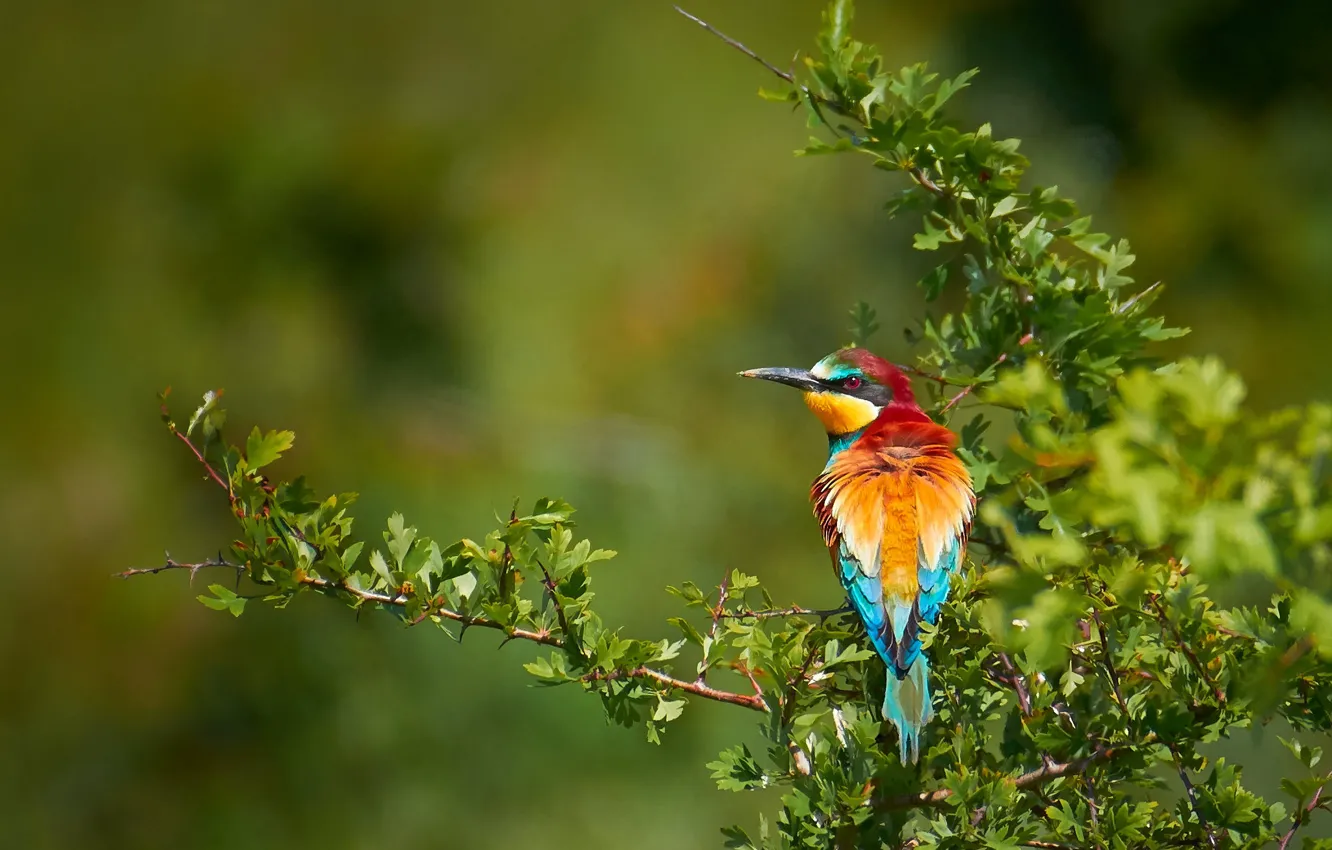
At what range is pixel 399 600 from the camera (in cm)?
91

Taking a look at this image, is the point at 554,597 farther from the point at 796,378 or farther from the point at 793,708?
the point at 796,378

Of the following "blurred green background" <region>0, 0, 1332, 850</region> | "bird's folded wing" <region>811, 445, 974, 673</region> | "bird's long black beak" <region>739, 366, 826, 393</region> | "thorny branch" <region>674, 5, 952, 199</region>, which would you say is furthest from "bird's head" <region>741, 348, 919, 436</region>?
"blurred green background" <region>0, 0, 1332, 850</region>

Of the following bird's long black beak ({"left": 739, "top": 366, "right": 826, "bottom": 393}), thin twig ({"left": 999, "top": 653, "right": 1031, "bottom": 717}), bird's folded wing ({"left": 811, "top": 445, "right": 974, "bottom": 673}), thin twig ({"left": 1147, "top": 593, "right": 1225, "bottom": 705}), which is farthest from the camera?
bird's long black beak ({"left": 739, "top": 366, "right": 826, "bottom": 393})

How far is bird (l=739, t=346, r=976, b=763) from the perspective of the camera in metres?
1.03

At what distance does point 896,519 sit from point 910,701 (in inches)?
10.3

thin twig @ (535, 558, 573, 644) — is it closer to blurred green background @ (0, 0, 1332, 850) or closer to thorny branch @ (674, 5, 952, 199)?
thorny branch @ (674, 5, 952, 199)

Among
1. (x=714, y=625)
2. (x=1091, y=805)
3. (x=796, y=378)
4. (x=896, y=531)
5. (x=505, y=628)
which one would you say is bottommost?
(x=505, y=628)

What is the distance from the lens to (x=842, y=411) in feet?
5.01

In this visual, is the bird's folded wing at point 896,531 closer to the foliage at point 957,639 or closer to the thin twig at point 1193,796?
the foliage at point 957,639

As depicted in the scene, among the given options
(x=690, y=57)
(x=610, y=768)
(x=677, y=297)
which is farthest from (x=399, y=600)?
(x=690, y=57)

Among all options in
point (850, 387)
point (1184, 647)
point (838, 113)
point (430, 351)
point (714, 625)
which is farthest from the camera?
point (430, 351)

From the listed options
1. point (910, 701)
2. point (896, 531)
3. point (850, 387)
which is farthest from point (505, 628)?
point (850, 387)

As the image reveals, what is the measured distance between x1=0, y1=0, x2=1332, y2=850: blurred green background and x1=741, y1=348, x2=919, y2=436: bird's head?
1409mm

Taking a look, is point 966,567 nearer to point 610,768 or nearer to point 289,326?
point 610,768
